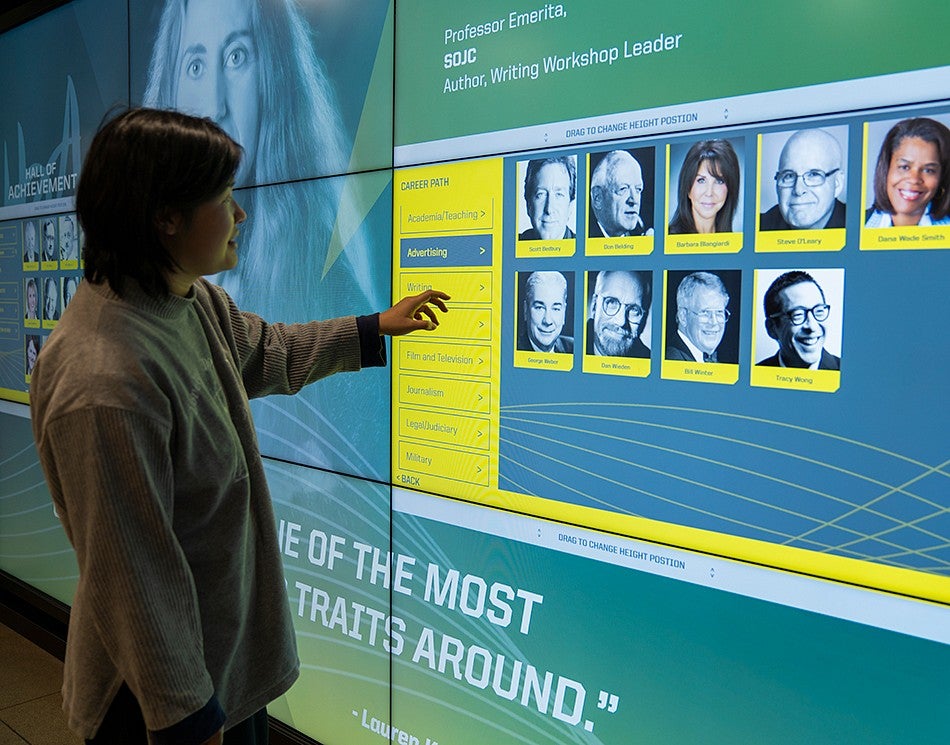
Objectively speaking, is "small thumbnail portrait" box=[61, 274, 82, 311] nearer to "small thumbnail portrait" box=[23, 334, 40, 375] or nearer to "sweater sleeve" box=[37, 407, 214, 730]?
"small thumbnail portrait" box=[23, 334, 40, 375]

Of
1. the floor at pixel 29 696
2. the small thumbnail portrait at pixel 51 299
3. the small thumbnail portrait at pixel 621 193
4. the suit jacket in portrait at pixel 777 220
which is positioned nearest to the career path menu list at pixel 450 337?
the small thumbnail portrait at pixel 621 193

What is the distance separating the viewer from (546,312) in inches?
82.5

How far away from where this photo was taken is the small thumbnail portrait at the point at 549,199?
6.68ft

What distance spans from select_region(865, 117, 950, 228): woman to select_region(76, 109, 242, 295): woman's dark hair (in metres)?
1.21

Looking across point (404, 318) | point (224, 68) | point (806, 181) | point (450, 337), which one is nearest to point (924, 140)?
point (806, 181)

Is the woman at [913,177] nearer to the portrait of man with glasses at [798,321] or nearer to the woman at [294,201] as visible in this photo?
the portrait of man with glasses at [798,321]

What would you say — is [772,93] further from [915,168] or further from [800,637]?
[800,637]

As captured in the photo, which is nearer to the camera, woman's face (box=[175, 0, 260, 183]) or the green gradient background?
the green gradient background

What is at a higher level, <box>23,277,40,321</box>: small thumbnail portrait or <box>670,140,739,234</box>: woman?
<box>670,140,739,234</box>: woman

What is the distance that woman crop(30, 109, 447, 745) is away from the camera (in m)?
1.25

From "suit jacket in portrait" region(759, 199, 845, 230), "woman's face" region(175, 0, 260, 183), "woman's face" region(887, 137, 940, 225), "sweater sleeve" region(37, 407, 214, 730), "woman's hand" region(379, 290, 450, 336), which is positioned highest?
"woman's face" region(175, 0, 260, 183)

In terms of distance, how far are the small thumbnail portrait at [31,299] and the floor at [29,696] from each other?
62.0 inches

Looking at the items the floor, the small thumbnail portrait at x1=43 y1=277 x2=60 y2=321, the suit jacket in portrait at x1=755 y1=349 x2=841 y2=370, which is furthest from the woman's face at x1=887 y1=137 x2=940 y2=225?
the small thumbnail portrait at x1=43 y1=277 x2=60 y2=321

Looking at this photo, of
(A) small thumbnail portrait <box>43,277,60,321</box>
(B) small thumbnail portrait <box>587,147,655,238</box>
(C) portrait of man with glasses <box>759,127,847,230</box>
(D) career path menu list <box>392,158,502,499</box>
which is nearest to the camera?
(C) portrait of man with glasses <box>759,127,847,230</box>
